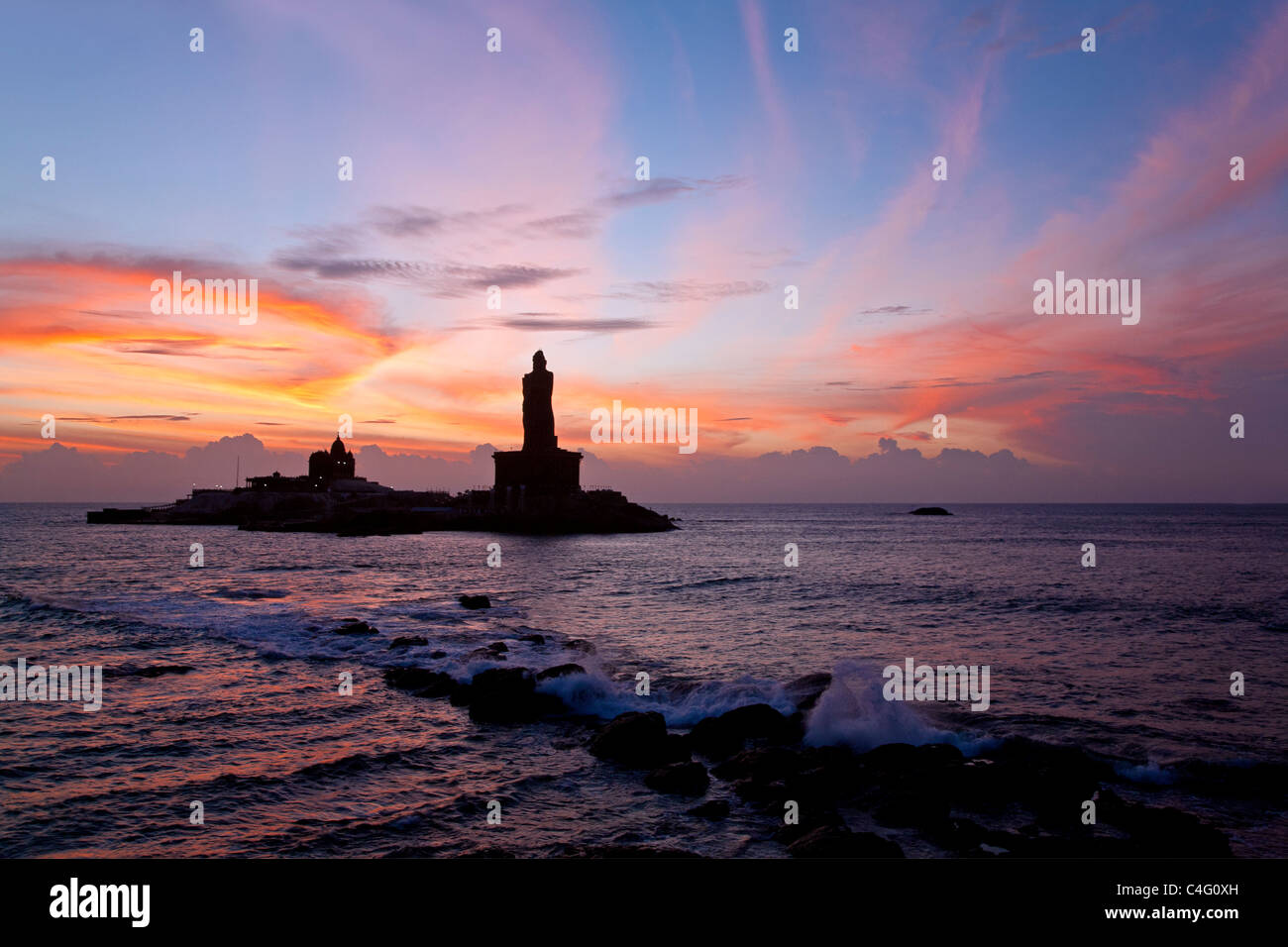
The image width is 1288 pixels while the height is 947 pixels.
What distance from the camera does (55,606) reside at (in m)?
35.1

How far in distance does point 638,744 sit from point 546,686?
5.47 m

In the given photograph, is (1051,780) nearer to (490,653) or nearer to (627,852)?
(627,852)

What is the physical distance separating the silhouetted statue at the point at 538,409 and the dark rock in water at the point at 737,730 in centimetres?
11972

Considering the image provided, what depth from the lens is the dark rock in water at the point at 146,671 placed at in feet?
71.2

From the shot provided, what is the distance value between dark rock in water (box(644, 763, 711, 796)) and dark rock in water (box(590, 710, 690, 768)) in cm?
89

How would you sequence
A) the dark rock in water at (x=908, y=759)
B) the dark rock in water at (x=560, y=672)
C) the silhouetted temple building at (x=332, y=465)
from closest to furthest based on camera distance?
the dark rock in water at (x=908, y=759), the dark rock in water at (x=560, y=672), the silhouetted temple building at (x=332, y=465)

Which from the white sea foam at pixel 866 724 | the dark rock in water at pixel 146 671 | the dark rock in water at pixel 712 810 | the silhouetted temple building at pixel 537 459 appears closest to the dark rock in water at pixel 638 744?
the dark rock in water at pixel 712 810

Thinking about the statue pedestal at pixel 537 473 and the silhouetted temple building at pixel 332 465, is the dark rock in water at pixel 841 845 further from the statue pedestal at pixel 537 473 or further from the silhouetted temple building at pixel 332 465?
the silhouetted temple building at pixel 332 465

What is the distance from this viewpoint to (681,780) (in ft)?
44.5
